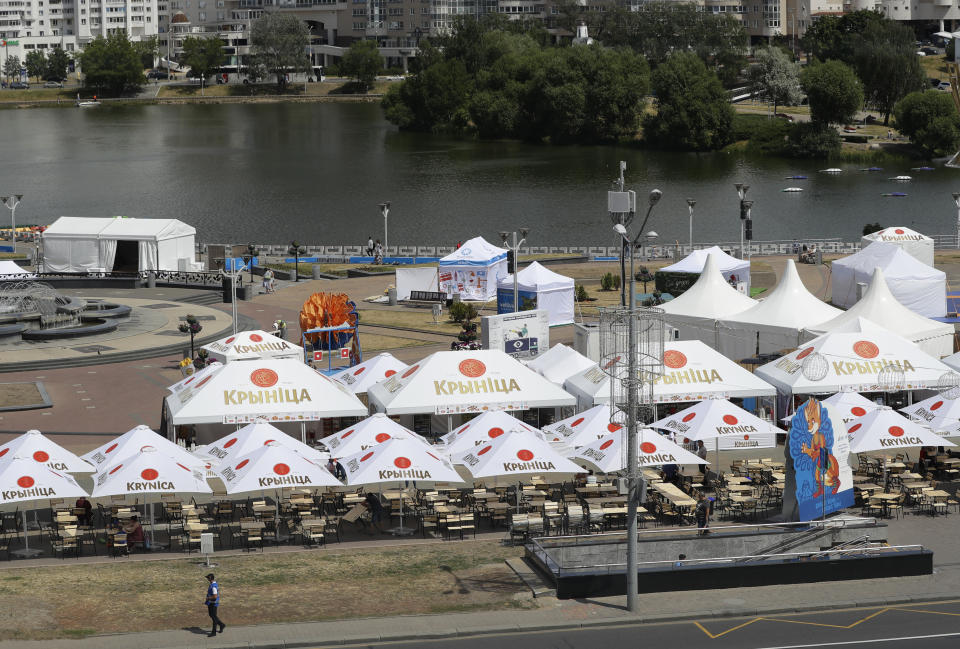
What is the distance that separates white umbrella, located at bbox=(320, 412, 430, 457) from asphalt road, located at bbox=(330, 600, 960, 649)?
373 inches

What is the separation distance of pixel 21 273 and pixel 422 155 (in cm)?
9378

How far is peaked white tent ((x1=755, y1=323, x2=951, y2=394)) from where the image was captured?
43656 mm

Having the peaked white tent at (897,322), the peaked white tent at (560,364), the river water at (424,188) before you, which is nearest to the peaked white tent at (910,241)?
the peaked white tent at (897,322)

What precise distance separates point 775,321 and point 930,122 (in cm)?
10905

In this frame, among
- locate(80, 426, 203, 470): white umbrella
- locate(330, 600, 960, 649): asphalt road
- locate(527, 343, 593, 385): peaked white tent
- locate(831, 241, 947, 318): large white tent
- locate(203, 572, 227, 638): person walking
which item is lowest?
locate(330, 600, 960, 649): asphalt road

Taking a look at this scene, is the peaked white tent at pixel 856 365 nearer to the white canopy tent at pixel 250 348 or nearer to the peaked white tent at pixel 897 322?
the peaked white tent at pixel 897 322

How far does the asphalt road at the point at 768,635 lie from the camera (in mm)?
27125

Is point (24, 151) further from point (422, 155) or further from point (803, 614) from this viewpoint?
point (803, 614)

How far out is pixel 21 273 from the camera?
71.6 m

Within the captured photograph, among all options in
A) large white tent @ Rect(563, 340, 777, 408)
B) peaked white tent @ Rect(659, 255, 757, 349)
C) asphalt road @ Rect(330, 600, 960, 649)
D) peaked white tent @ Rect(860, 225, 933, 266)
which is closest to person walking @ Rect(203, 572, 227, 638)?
asphalt road @ Rect(330, 600, 960, 649)

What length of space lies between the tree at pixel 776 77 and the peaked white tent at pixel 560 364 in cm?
13077

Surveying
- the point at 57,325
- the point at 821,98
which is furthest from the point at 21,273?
the point at 821,98

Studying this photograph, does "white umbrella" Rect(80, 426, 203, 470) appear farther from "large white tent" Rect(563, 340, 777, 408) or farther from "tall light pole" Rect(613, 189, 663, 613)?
"large white tent" Rect(563, 340, 777, 408)

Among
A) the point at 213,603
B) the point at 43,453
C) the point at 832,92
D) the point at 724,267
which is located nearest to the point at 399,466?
the point at 213,603
